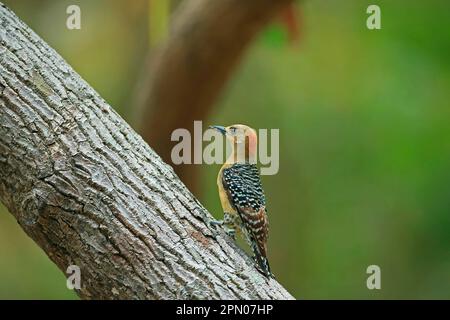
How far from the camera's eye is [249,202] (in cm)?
248

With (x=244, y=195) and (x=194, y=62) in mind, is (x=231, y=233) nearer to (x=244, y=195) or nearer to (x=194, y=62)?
(x=244, y=195)

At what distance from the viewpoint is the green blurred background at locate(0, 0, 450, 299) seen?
512 cm

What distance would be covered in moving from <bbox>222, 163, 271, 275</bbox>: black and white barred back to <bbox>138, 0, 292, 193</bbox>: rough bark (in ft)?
5.29

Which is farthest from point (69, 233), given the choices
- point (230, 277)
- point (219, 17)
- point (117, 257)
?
point (219, 17)

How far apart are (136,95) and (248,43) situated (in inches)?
36.3

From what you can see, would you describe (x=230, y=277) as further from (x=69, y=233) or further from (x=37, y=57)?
(x=37, y=57)

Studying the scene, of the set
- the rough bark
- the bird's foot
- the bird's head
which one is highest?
the rough bark

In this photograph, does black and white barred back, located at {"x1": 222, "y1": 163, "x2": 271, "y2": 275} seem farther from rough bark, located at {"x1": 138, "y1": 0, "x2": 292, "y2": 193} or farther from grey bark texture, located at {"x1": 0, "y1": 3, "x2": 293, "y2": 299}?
rough bark, located at {"x1": 138, "y1": 0, "x2": 292, "y2": 193}

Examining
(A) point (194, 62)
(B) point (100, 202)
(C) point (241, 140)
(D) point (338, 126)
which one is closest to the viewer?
(B) point (100, 202)

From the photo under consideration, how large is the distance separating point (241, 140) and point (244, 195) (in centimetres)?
21

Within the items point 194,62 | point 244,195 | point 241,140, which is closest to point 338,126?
point 194,62

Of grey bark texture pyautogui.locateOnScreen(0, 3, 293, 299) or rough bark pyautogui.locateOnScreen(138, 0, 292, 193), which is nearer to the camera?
grey bark texture pyautogui.locateOnScreen(0, 3, 293, 299)

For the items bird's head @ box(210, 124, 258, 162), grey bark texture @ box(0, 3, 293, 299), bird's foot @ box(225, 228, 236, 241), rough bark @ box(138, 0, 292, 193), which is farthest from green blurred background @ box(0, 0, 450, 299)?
grey bark texture @ box(0, 3, 293, 299)

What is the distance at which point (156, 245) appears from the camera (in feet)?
7.17
